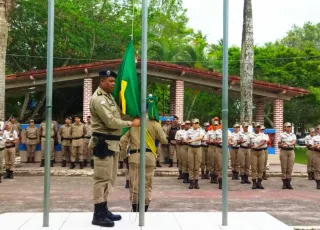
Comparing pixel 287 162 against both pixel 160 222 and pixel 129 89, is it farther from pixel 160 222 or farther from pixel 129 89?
pixel 129 89

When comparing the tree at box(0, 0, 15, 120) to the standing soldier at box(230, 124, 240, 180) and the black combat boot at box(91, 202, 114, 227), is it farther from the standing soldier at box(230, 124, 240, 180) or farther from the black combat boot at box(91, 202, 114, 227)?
the black combat boot at box(91, 202, 114, 227)

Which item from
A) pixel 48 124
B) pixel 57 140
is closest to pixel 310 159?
pixel 57 140

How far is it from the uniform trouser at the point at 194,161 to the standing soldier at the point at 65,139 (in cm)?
516

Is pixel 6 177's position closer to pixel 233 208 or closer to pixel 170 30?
pixel 233 208

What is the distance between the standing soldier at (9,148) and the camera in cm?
1335

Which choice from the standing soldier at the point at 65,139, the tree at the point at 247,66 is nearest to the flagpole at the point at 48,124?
the standing soldier at the point at 65,139

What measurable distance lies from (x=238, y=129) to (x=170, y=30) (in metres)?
27.2

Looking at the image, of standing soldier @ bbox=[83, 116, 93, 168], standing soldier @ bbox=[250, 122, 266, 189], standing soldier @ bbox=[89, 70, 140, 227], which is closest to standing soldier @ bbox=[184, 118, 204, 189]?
standing soldier @ bbox=[250, 122, 266, 189]

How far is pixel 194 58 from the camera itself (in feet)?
92.5

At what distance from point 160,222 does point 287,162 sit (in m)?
7.20

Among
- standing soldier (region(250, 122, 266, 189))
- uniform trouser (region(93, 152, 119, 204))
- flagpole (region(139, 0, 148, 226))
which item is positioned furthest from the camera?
standing soldier (region(250, 122, 266, 189))

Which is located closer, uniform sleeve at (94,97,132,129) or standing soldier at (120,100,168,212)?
uniform sleeve at (94,97,132,129)

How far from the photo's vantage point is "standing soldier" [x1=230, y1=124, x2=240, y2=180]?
1341 centimetres

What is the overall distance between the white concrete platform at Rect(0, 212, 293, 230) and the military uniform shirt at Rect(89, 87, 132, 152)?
1.01 metres
